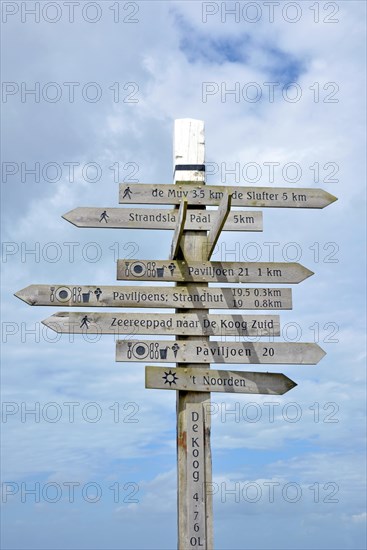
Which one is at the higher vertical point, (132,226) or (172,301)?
(132,226)

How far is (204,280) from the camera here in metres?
6.59

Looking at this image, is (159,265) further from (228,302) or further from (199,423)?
(199,423)

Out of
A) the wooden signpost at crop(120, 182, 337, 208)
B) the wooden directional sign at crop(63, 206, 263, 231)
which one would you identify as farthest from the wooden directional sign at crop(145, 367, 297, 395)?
the wooden signpost at crop(120, 182, 337, 208)

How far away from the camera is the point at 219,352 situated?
635 centimetres

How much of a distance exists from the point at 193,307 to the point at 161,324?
1.14 feet

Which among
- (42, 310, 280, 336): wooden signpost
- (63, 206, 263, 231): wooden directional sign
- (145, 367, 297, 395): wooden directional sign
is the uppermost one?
(63, 206, 263, 231): wooden directional sign

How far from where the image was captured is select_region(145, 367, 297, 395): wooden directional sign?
20.4 ft

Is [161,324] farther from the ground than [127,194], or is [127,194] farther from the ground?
[127,194]

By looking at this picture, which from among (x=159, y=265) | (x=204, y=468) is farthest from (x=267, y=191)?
(x=204, y=468)

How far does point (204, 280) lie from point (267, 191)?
117 cm

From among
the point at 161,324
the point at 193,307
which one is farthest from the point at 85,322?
the point at 193,307

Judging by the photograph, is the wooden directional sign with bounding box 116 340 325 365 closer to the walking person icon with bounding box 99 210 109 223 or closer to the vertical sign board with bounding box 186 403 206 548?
the vertical sign board with bounding box 186 403 206 548

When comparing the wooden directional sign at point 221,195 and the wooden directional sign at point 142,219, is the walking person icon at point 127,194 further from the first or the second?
the wooden directional sign at point 142,219

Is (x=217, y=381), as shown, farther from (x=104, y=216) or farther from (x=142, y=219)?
(x=104, y=216)
